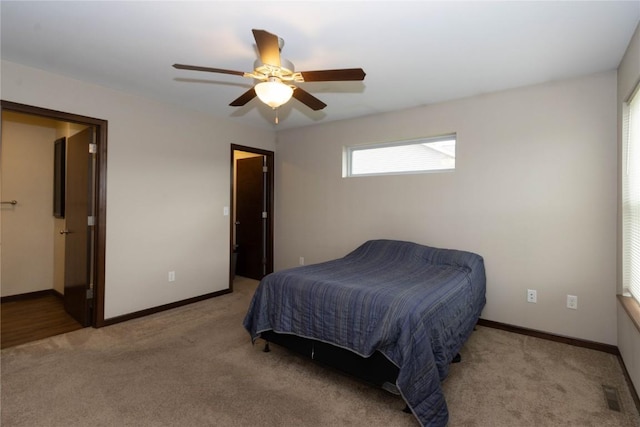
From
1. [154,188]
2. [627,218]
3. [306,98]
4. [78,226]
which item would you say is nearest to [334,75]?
[306,98]

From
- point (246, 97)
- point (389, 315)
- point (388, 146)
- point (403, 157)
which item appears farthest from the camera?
point (388, 146)

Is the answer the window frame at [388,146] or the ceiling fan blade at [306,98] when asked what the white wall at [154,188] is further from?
the ceiling fan blade at [306,98]

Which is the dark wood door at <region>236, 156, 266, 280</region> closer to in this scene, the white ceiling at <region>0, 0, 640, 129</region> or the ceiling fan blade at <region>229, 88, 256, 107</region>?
the white ceiling at <region>0, 0, 640, 129</region>

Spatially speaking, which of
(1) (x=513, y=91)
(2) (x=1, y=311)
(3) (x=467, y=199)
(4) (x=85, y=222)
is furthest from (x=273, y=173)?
(2) (x=1, y=311)

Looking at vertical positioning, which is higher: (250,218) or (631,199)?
(631,199)

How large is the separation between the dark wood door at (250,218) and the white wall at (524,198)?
1.66 metres

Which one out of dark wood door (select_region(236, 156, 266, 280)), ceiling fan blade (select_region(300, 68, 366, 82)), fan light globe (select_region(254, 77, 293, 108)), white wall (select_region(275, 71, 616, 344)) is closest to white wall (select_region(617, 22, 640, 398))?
white wall (select_region(275, 71, 616, 344))

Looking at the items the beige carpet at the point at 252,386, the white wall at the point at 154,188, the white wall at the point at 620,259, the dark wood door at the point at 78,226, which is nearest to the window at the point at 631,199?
the white wall at the point at 620,259

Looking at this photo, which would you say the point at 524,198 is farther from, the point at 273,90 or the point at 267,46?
the point at 267,46

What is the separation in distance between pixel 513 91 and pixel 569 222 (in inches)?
52.9

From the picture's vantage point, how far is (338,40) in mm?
2285

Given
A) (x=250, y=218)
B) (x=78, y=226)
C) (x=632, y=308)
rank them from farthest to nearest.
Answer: (x=250, y=218), (x=78, y=226), (x=632, y=308)

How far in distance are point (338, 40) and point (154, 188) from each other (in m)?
2.58

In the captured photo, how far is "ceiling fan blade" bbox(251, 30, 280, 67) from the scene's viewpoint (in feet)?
5.40
